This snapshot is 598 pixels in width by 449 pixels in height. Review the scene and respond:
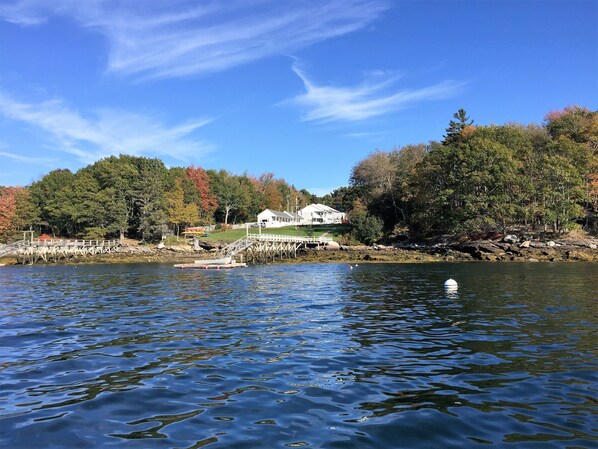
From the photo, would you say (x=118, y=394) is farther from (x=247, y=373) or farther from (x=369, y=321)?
(x=369, y=321)

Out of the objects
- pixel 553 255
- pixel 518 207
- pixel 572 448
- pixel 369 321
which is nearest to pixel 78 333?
pixel 369 321

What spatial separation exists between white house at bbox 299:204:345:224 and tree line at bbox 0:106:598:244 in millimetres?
17460

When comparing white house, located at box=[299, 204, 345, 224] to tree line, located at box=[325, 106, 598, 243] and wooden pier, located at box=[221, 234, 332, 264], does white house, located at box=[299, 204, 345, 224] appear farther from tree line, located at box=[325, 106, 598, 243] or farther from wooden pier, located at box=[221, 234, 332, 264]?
wooden pier, located at box=[221, 234, 332, 264]

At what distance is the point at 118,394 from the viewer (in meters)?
7.65

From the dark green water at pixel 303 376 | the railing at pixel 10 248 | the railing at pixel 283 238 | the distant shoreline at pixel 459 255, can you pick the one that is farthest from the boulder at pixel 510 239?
the railing at pixel 10 248

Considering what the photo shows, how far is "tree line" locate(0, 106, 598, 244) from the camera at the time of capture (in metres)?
60.1

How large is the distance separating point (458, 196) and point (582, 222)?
20.7m

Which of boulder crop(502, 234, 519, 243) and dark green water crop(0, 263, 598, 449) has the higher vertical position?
boulder crop(502, 234, 519, 243)

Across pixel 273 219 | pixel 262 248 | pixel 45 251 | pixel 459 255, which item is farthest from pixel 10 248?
pixel 273 219

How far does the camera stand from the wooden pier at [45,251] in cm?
6216

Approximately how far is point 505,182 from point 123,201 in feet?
230

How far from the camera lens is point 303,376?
8602 millimetres

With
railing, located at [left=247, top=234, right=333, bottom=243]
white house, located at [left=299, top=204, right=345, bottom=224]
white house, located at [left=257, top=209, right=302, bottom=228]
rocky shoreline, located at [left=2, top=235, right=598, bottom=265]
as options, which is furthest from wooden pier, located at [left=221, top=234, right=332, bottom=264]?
white house, located at [left=299, top=204, right=345, bottom=224]

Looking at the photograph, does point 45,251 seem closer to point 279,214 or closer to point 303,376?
point 279,214
